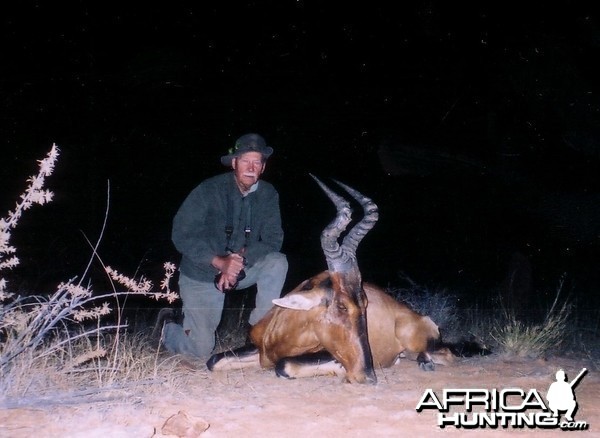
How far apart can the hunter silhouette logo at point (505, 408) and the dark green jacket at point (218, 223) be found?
95.6 inches

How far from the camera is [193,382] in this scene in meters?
3.83

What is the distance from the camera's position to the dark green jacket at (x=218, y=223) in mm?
5199

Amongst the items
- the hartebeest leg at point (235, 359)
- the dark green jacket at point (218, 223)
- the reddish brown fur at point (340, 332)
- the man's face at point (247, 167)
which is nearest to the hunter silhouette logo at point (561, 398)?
the reddish brown fur at point (340, 332)

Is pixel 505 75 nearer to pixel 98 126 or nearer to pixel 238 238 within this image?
pixel 238 238

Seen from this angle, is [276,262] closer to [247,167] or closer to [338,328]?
[247,167]

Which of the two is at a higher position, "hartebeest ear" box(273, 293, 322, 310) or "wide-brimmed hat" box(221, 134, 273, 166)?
"wide-brimmed hat" box(221, 134, 273, 166)

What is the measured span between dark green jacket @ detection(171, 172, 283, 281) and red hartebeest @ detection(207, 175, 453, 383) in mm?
727

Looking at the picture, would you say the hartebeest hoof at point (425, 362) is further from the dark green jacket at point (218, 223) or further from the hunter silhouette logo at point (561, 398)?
the dark green jacket at point (218, 223)

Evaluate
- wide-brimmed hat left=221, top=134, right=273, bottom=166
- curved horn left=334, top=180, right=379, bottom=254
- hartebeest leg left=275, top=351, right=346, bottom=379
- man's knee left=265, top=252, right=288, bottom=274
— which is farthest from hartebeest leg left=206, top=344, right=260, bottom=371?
wide-brimmed hat left=221, top=134, right=273, bottom=166

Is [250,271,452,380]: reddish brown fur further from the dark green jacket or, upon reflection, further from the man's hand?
the dark green jacket

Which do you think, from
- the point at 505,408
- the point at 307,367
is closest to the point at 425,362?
the point at 307,367

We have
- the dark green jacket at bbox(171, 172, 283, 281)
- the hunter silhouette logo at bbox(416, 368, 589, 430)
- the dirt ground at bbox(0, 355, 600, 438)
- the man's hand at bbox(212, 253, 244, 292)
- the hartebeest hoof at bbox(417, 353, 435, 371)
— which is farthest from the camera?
the dark green jacket at bbox(171, 172, 283, 281)

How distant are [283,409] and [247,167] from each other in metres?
2.63

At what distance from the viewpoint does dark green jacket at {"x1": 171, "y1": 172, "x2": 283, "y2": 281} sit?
520 cm
